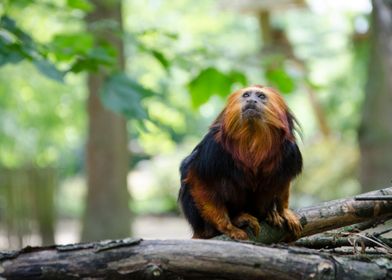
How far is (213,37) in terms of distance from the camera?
13.8 metres

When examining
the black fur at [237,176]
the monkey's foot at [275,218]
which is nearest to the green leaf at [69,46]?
the black fur at [237,176]

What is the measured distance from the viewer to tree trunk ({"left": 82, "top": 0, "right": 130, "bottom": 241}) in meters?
9.17

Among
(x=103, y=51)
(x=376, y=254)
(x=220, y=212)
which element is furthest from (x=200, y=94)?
(x=376, y=254)

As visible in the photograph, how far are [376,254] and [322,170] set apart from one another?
1238 centimetres

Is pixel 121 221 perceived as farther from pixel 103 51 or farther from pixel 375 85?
pixel 103 51

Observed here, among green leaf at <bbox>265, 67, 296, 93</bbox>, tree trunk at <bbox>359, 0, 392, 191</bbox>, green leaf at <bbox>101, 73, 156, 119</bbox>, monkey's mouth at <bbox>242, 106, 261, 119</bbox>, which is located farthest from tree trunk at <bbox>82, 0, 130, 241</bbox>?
monkey's mouth at <bbox>242, 106, 261, 119</bbox>

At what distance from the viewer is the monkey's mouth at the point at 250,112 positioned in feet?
10.5

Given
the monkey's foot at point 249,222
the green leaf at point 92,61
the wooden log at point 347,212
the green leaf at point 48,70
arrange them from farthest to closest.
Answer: the green leaf at point 92,61 → the green leaf at point 48,70 → the monkey's foot at point 249,222 → the wooden log at point 347,212

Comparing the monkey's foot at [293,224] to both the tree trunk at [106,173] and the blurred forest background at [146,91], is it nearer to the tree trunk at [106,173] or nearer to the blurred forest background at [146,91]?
the blurred forest background at [146,91]

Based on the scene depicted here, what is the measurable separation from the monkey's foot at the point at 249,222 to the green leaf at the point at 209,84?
1.19m

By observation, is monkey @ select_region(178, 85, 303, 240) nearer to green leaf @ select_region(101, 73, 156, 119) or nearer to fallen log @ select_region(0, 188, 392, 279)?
green leaf @ select_region(101, 73, 156, 119)

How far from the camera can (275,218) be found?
3.24 m

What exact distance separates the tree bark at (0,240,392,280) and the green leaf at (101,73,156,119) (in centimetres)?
148

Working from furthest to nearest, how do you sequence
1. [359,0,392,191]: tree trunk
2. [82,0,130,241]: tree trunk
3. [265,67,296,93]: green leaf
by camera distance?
1. [82,0,130,241]: tree trunk
2. [359,0,392,191]: tree trunk
3. [265,67,296,93]: green leaf
